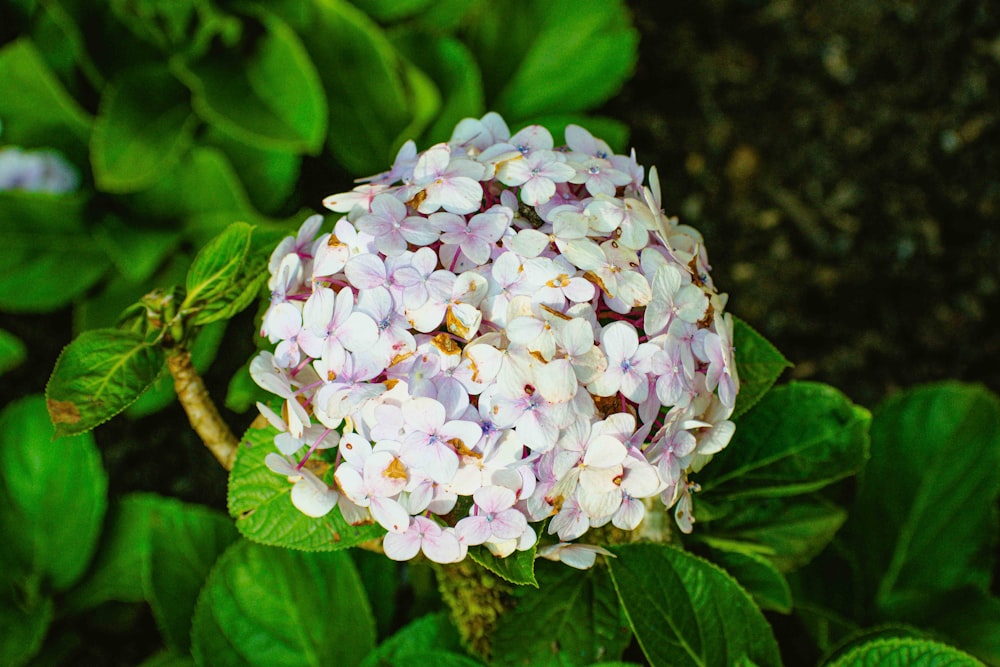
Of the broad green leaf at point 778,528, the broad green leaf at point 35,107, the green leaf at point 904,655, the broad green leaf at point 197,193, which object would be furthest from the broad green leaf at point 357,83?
the green leaf at point 904,655

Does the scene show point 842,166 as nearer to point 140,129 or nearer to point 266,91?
point 266,91

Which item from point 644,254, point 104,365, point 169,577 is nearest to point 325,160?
point 169,577

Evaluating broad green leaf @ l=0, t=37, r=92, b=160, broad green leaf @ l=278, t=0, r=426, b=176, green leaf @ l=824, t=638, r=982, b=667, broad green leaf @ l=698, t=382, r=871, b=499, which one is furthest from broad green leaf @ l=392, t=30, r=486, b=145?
green leaf @ l=824, t=638, r=982, b=667

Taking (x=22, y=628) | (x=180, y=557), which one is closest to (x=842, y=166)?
(x=180, y=557)

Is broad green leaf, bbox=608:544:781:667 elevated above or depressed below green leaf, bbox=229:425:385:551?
below

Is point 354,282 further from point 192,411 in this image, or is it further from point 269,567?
point 269,567

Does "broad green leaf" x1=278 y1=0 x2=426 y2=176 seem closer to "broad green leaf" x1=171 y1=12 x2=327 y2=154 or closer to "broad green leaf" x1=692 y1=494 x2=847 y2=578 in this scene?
"broad green leaf" x1=171 y1=12 x2=327 y2=154
